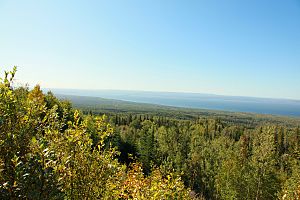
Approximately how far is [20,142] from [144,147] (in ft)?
157

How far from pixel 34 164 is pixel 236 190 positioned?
25.7 metres

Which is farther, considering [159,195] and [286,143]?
[286,143]

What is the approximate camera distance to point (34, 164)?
3939 millimetres

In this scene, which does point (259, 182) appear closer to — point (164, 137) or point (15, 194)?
point (15, 194)

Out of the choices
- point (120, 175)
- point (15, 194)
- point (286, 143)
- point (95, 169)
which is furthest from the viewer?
point (286, 143)

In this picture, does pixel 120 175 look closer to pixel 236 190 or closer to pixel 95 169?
pixel 95 169

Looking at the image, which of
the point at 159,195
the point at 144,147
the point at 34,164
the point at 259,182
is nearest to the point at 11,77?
the point at 34,164

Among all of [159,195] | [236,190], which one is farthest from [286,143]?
[159,195]

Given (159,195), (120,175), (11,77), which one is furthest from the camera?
(120,175)

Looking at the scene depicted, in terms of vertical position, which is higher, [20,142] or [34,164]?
[20,142]

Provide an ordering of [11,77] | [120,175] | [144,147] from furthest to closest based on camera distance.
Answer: [144,147], [120,175], [11,77]

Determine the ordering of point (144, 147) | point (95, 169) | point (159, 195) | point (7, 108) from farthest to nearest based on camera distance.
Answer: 1. point (144, 147)
2. point (159, 195)
3. point (95, 169)
4. point (7, 108)

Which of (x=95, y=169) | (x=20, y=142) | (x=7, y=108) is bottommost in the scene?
(x=95, y=169)

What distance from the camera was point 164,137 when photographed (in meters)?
52.5
